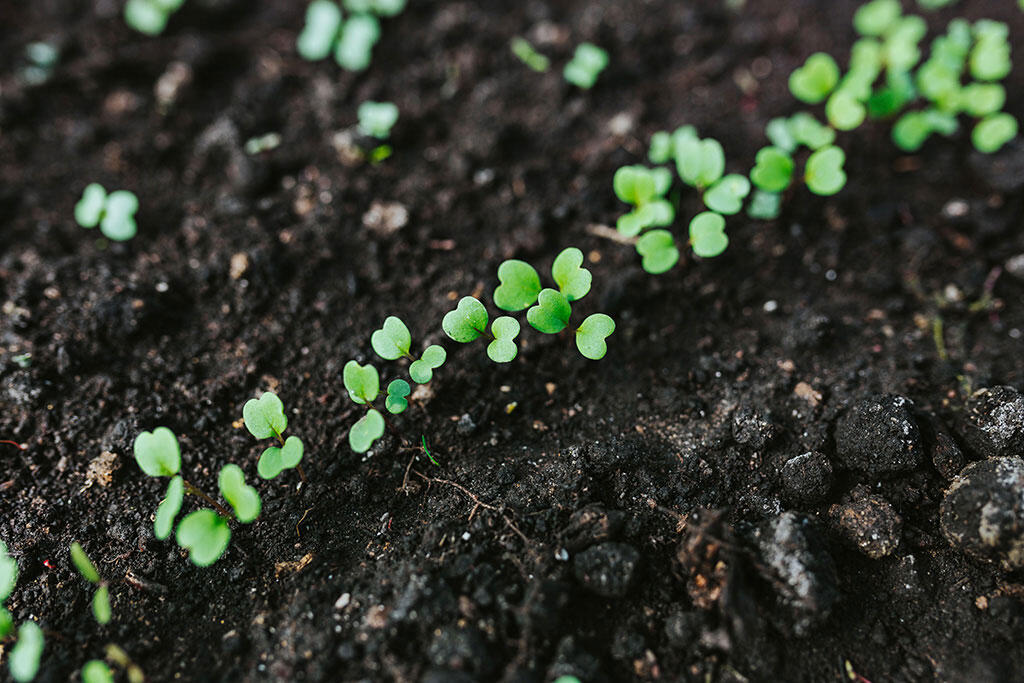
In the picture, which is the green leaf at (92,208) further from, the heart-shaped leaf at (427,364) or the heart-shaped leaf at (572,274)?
the heart-shaped leaf at (572,274)

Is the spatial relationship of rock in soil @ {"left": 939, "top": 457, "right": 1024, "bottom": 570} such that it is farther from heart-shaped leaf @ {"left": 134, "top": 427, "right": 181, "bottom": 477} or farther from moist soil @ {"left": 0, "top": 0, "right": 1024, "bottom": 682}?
heart-shaped leaf @ {"left": 134, "top": 427, "right": 181, "bottom": 477}

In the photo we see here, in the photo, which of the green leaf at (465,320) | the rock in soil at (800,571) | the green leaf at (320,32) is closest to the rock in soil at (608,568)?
the rock in soil at (800,571)

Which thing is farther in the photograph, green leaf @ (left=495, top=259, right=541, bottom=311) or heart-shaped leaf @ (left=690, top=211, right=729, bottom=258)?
heart-shaped leaf @ (left=690, top=211, right=729, bottom=258)

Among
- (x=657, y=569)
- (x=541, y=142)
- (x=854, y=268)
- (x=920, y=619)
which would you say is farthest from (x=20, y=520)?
(x=854, y=268)

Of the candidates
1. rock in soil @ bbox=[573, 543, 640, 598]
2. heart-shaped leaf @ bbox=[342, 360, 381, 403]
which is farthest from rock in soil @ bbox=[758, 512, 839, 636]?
heart-shaped leaf @ bbox=[342, 360, 381, 403]

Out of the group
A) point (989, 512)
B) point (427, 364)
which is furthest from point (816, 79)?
point (427, 364)

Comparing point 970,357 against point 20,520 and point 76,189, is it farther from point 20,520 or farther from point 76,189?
point 76,189
